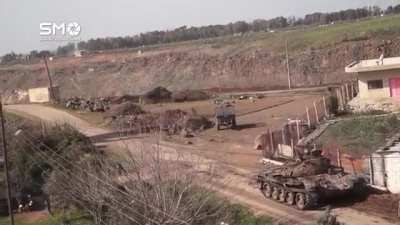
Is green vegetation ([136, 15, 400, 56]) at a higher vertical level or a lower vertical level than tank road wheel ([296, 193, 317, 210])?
higher

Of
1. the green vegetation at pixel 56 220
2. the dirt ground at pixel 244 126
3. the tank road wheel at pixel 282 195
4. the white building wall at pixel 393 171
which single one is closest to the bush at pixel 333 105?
the dirt ground at pixel 244 126

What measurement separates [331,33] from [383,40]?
52.4 feet

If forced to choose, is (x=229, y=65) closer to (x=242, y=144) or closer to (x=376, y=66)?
(x=376, y=66)

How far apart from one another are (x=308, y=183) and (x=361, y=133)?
948 cm

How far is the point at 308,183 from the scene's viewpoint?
2380 cm

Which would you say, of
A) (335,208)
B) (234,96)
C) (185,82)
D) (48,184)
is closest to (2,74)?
(185,82)

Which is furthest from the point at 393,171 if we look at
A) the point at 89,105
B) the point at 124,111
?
the point at 89,105

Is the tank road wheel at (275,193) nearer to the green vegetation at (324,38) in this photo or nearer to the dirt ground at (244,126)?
the dirt ground at (244,126)

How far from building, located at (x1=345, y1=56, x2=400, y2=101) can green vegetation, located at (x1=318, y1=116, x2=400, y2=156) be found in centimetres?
746

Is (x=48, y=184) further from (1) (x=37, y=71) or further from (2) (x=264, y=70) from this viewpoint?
(1) (x=37, y=71)

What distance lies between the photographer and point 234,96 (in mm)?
63406

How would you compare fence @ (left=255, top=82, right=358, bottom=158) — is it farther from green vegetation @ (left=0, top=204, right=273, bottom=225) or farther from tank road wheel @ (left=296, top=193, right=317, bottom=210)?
green vegetation @ (left=0, top=204, right=273, bottom=225)

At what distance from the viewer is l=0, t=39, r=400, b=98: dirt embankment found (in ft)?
257

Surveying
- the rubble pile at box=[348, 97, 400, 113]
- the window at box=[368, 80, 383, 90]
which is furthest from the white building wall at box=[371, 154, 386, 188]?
the window at box=[368, 80, 383, 90]
